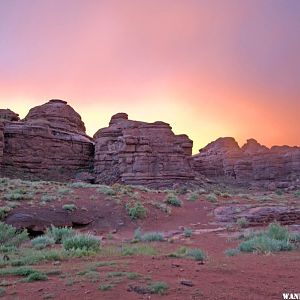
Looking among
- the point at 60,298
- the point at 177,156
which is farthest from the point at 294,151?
the point at 60,298

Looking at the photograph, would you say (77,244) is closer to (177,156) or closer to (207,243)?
(207,243)

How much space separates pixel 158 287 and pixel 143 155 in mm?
41356

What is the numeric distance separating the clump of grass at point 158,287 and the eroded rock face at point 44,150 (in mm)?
41526

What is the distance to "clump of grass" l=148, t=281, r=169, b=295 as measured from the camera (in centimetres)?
660

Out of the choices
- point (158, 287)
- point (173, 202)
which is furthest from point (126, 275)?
point (173, 202)

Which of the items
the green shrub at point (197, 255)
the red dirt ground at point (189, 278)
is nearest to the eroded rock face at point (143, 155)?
the red dirt ground at point (189, 278)

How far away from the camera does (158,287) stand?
6.74 meters

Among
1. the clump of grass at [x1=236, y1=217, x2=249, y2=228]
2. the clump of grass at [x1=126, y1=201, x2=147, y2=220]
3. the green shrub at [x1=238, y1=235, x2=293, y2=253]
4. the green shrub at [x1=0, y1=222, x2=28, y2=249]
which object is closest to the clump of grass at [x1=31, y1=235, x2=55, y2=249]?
the green shrub at [x1=0, y1=222, x2=28, y2=249]

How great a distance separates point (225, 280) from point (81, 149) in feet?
152

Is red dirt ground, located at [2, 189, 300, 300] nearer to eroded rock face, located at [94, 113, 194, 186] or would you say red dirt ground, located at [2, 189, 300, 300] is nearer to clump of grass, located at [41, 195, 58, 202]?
clump of grass, located at [41, 195, 58, 202]

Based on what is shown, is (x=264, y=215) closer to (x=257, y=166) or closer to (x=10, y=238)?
(x=10, y=238)

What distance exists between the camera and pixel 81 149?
52812 millimetres

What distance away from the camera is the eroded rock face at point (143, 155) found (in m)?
47.7

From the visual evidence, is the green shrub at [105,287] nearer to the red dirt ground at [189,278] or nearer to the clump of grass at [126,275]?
the red dirt ground at [189,278]
